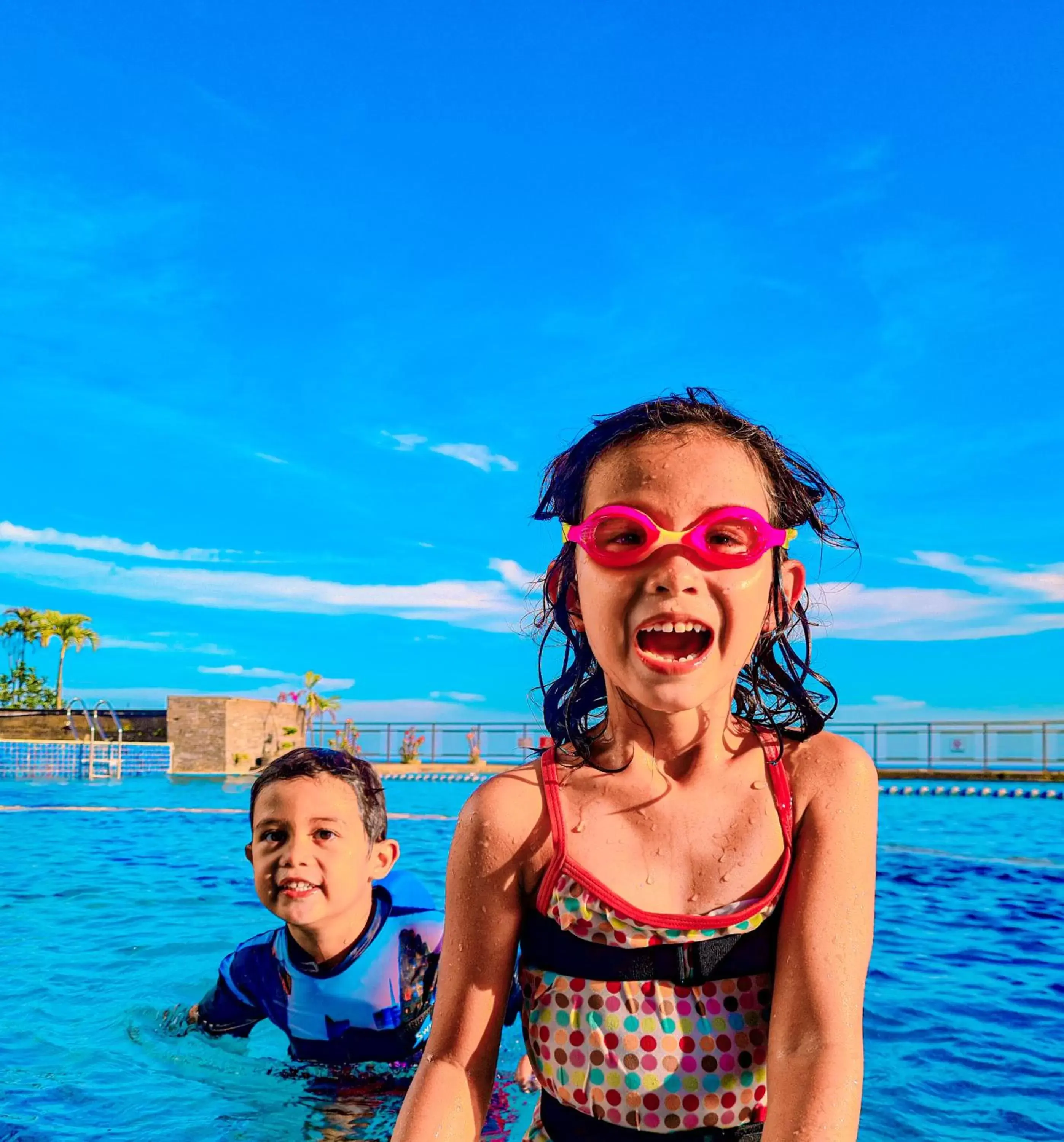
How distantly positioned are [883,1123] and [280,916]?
236cm

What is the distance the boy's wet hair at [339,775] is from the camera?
342cm

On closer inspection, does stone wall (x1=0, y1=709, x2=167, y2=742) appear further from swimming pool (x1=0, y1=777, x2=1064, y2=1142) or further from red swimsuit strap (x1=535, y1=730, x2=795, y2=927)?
red swimsuit strap (x1=535, y1=730, x2=795, y2=927)

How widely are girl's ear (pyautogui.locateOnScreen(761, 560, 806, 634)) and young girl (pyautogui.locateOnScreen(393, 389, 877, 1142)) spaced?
5 centimetres

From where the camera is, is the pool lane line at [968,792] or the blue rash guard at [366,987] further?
the pool lane line at [968,792]

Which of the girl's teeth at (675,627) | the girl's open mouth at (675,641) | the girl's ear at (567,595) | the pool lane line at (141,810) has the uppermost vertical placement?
the girl's ear at (567,595)

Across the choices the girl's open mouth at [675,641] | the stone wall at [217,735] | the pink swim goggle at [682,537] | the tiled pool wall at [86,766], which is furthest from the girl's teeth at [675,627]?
the stone wall at [217,735]

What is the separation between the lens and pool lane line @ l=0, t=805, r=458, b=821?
1612 cm

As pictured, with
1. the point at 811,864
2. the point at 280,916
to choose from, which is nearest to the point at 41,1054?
the point at 280,916

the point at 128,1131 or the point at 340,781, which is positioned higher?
the point at 340,781

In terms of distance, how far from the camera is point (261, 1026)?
192 inches

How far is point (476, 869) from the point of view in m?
1.84

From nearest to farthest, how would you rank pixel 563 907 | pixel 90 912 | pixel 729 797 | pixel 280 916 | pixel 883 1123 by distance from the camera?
pixel 563 907
pixel 729 797
pixel 280 916
pixel 883 1123
pixel 90 912

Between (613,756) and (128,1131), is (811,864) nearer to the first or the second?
(613,756)

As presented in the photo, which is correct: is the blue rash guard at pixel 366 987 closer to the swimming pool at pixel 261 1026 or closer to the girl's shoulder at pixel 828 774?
the swimming pool at pixel 261 1026
